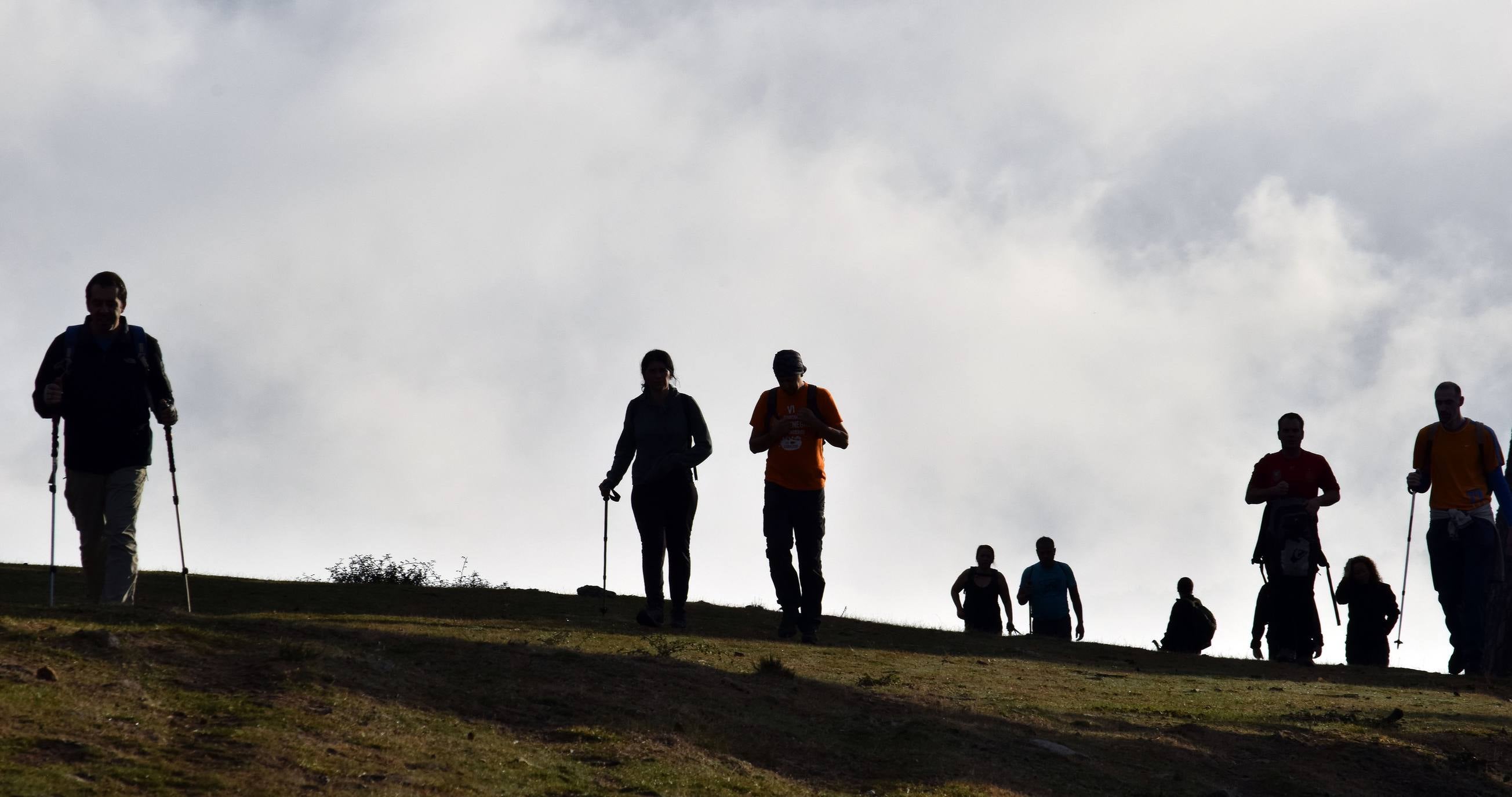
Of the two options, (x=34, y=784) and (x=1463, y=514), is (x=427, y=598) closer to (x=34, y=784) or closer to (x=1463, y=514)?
(x=34, y=784)

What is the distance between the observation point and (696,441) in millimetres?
12586

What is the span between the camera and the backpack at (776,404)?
12.6 meters

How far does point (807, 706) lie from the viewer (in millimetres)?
9422

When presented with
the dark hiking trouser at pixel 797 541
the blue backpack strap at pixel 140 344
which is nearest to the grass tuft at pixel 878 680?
the dark hiking trouser at pixel 797 541

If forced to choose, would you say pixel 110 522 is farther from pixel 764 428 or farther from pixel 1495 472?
pixel 1495 472

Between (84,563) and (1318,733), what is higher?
(84,563)

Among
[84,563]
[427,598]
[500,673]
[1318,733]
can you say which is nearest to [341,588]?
[427,598]

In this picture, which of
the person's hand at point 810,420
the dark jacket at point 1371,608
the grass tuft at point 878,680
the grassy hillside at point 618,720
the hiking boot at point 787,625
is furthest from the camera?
the dark jacket at point 1371,608

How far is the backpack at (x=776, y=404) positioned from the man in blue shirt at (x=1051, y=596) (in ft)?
18.4

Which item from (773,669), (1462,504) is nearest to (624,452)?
(773,669)

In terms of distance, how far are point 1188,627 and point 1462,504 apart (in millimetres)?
2965

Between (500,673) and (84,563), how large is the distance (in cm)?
314

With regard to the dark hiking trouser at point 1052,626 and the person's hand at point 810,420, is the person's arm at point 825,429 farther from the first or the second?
the dark hiking trouser at point 1052,626

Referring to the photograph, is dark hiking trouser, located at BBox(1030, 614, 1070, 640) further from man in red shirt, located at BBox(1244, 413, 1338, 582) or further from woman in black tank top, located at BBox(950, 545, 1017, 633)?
man in red shirt, located at BBox(1244, 413, 1338, 582)
